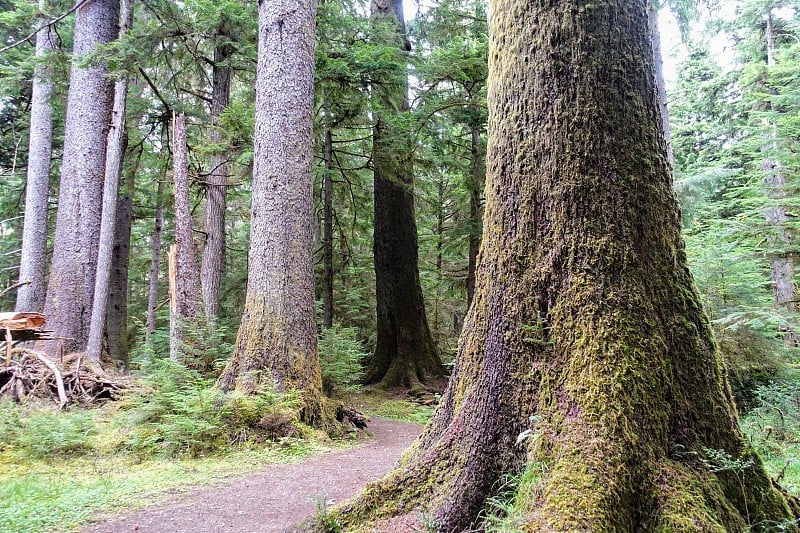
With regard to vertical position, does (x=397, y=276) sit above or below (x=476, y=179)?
below

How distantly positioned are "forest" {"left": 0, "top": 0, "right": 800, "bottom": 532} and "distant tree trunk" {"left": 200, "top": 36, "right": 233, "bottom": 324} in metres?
0.06

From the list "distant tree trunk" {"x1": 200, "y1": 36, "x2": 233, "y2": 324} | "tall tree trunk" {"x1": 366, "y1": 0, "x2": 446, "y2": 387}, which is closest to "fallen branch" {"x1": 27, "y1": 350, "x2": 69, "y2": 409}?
"distant tree trunk" {"x1": 200, "y1": 36, "x2": 233, "y2": 324}

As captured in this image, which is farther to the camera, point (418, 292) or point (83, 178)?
point (418, 292)

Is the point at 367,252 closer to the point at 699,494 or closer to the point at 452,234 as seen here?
the point at 452,234

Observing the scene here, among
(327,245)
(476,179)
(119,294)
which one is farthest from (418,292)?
(119,294)

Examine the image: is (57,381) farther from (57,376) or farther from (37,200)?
(37,200)

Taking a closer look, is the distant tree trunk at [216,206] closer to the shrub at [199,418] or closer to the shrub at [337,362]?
the shrub at [337,362]

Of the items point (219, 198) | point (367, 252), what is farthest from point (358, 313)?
point (219, 198)

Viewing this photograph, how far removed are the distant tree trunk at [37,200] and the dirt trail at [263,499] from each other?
9947 mm

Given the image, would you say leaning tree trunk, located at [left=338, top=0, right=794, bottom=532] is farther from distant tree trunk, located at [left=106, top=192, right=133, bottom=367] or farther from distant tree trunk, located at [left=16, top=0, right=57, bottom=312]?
distant tree trunk, located at [left=16, top=0, right=57, bottom=312]

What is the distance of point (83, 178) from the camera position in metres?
9.67

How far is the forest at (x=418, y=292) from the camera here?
226 centimetres

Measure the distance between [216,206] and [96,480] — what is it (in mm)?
7082

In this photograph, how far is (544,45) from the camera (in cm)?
262
